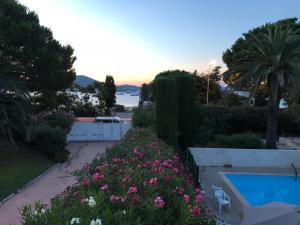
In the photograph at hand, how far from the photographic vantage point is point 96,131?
96.7 feet

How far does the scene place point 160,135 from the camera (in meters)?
16.9

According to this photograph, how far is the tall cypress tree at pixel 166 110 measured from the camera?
17031 millimetres

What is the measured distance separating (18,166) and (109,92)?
33.6 meters

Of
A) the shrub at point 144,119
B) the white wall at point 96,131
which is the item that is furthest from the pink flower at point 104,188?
the white wall at point 96,131

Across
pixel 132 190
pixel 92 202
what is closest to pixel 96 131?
pixel 132 190

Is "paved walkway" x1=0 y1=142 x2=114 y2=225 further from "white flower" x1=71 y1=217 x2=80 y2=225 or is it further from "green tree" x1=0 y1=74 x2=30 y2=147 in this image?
"white flower" x1=71 y1=217 x2=80 y2=225

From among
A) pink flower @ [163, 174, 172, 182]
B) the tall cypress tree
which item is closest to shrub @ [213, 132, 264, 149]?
the tall cypress tree

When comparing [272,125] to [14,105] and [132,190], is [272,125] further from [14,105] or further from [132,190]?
[132,190]

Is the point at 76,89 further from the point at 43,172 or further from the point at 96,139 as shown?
the point at 43,172

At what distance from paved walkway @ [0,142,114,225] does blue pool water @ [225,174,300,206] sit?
7148 millimetres

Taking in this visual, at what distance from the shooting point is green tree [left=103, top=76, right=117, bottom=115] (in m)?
51.2

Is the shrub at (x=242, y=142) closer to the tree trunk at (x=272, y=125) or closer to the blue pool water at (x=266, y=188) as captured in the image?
the tree trunk at (x=272, y=125)

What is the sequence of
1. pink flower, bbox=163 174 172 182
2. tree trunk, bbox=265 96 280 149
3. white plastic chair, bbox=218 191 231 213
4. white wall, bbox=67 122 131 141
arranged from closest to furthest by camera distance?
1. pink flower, bbox=163 174 172 182
2. white plastic chair, bbox=218 191 231 213
3. tree trunk, bbox=265 96 280 149
4. white wall, bbox=67 122 131 141

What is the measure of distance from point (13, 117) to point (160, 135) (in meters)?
7.68
